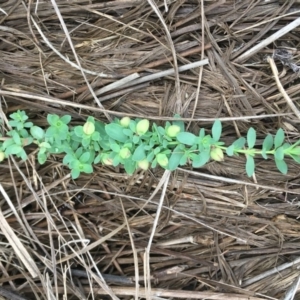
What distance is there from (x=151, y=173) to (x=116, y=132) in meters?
0.20

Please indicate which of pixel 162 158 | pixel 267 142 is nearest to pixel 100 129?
pixel 162 158

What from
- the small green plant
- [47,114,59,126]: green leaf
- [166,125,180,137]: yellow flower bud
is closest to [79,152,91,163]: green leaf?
the small green plant

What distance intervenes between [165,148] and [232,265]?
0.42 meters

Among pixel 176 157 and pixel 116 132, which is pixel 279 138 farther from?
pixel 116 132

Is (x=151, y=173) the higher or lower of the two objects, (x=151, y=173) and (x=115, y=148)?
the lower

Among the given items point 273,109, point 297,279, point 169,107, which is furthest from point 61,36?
point 297,279

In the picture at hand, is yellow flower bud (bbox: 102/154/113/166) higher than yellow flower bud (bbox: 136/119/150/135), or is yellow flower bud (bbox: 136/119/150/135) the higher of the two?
yellow flower bud (bbox: 136/119/150/135)

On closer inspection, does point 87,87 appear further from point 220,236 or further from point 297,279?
point 297,279

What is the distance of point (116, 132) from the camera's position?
99 cm

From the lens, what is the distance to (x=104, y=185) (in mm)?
1180

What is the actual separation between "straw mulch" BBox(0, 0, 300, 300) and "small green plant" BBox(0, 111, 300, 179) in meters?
0.08

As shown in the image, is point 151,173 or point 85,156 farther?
point 151,173

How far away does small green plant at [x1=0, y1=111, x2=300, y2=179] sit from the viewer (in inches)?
38.2

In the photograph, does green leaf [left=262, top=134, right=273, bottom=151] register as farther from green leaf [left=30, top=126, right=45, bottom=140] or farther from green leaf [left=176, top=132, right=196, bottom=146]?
green leaf [left=30, top=126, right=45, bottom=140]
